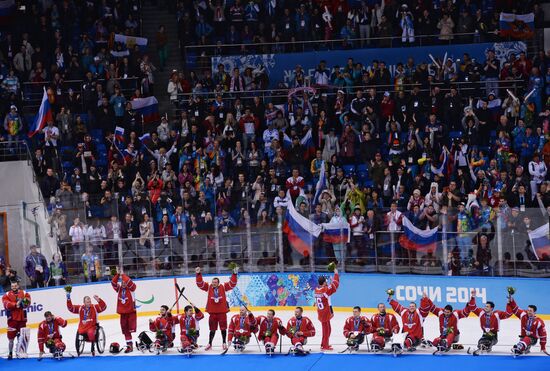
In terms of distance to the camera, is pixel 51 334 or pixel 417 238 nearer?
pixel 51 334

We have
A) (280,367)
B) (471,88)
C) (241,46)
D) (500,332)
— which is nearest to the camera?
(280,367)

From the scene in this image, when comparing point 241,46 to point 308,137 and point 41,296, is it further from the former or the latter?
point 41,296

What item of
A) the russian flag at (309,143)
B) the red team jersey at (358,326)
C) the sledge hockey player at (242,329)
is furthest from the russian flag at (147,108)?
the red team jersey at (358,326)

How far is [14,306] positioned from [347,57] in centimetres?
1337

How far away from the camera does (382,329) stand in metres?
25.5

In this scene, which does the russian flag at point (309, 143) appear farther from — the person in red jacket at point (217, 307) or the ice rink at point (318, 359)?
the person in red jacket at point (217, 307)

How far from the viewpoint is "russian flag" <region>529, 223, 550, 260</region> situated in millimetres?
27125

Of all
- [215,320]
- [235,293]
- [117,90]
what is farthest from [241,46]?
[215,320]

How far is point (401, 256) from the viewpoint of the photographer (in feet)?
94.1

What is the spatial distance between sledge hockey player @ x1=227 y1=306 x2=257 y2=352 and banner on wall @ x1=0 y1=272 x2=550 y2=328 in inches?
147

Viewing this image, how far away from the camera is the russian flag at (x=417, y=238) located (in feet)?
92.8

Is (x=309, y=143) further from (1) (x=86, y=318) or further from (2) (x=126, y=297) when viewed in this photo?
(1) (x=86, y=318)

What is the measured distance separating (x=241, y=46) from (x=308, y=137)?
4.32m

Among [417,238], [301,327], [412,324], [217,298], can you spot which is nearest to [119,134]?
[217,298]
